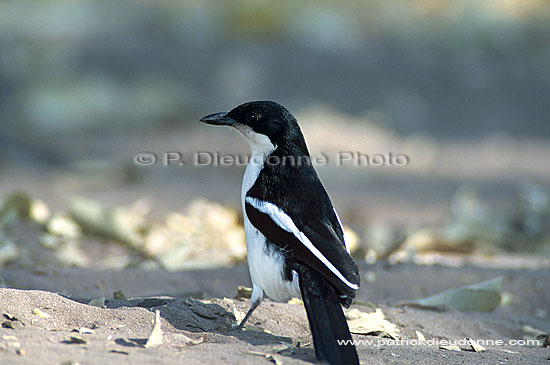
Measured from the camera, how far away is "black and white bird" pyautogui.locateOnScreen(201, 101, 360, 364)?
305 centimetres

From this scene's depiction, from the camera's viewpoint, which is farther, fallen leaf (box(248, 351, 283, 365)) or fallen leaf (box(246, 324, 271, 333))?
fallen leaf (box(246, 324, 271, 333))

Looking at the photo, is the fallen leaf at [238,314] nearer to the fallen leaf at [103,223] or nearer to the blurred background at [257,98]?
the blurred background at [257,98]

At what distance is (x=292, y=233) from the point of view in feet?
10.7

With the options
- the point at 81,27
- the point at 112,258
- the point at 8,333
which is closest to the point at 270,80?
the point at 81,27

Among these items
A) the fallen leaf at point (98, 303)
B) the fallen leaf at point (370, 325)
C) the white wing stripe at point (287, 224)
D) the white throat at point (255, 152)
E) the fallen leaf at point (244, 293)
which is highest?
the white throat at point (255, 152)

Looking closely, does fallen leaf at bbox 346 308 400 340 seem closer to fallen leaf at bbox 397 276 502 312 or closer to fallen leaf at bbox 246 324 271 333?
fallen leaf at bbox 246 324 271 333

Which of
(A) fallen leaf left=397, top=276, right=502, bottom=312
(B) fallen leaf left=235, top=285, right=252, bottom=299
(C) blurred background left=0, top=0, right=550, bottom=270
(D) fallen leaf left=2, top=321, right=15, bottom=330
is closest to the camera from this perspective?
(D) fallen leaf left=2, top=321, right=15, bottom=330

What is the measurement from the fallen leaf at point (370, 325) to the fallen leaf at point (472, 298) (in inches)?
24.2

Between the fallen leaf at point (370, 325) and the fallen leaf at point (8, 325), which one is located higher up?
the fallen leaf at point (8, 325)

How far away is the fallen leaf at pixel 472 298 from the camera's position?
425 cm

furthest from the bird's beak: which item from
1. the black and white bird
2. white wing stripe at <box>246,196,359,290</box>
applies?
white wing stripe at <box>246,196,359,290</box>

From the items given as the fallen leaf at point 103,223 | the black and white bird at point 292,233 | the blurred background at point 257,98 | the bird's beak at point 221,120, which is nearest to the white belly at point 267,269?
the black and white bird at point 292,233

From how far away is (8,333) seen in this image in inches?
108

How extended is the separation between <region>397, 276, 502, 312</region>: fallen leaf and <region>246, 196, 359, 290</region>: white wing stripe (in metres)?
1.26
